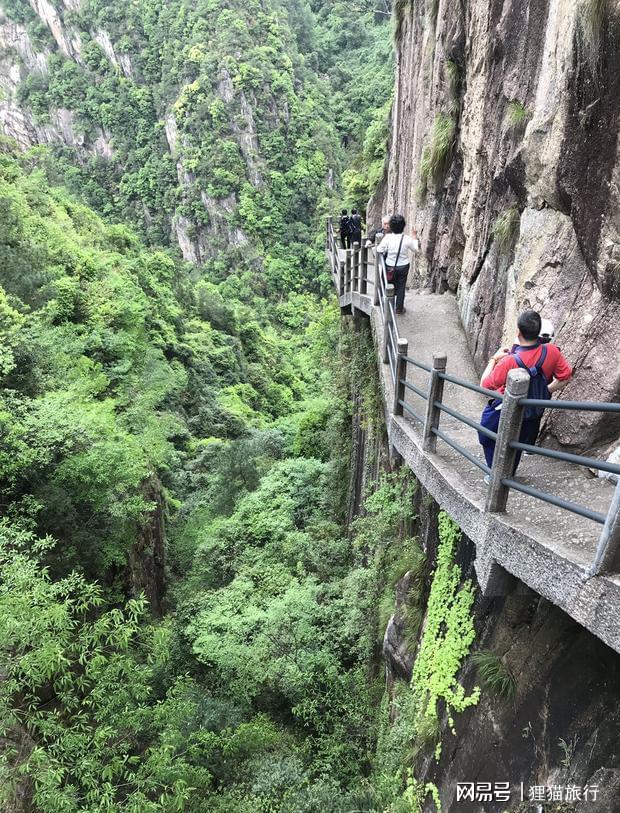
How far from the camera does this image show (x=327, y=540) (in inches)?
410

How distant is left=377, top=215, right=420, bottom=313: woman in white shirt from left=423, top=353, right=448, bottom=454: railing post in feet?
9.43

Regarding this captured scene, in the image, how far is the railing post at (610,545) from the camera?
1841 mm

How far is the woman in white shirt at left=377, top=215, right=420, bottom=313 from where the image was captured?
249 inches

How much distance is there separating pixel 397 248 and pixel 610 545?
5.21 metres

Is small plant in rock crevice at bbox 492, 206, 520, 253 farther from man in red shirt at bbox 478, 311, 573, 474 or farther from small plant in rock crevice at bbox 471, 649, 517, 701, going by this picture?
small plant in rock crevice at bbox 471, 649, 517, 701

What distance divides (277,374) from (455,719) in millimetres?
34788

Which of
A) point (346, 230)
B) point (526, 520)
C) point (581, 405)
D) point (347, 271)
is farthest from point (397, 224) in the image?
point (346, 230)

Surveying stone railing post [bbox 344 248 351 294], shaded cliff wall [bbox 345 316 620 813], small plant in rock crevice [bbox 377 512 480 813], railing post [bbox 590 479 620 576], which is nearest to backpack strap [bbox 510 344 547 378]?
railing post [bbox 590 479 620 576]

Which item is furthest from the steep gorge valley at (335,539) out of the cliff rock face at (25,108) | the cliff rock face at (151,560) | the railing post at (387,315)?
the cliff rock face at (25,108)

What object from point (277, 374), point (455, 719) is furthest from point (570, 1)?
point (277, 374)

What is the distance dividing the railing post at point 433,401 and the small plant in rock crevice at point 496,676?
164 centimetres

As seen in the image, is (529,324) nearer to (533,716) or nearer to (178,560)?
(533,716)

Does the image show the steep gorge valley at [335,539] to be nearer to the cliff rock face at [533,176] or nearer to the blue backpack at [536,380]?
the cliff rock face at [533,176]

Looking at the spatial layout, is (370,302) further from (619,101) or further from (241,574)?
(241,574)
